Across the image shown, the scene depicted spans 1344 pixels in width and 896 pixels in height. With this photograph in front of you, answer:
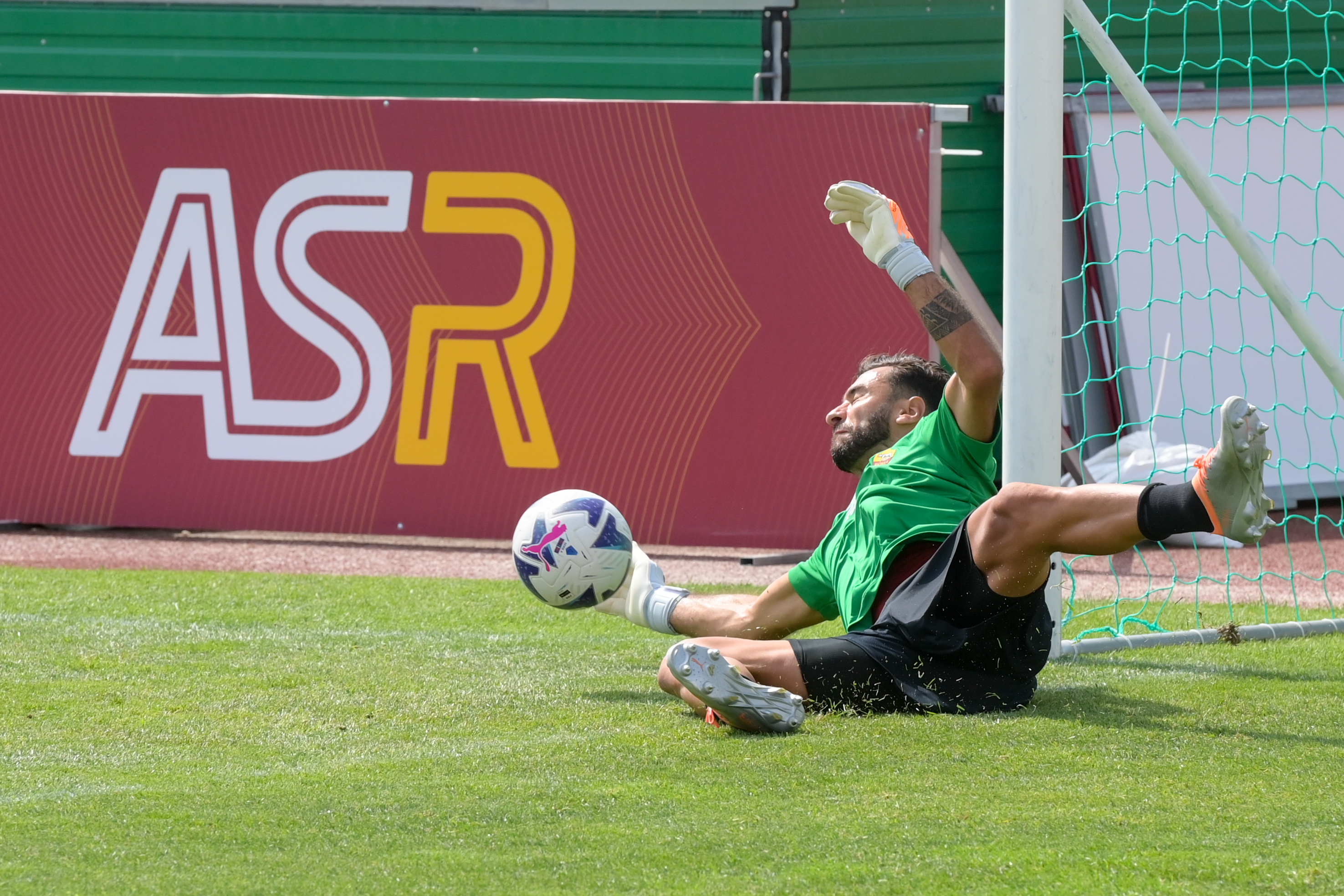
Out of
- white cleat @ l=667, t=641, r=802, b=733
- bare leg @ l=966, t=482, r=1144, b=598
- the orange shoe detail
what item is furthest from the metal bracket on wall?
the orange shoe detail

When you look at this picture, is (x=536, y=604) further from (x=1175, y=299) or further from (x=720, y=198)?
(x=1175, y=299)

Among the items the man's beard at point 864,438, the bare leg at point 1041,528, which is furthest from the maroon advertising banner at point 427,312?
the bare leg at point 1041,528

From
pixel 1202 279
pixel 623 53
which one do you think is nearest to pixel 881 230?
pixel 1202 279

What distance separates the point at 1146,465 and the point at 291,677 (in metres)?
5.65

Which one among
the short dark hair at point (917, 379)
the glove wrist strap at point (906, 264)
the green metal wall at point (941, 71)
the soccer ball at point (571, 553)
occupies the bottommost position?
the soccer ball at point (571, 553)

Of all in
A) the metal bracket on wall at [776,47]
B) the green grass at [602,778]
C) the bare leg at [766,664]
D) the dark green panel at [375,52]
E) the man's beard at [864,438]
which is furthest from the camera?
the dark green panel at [375,52]

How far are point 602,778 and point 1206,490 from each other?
1.47 meters

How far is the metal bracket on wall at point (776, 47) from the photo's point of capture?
10.8 metres

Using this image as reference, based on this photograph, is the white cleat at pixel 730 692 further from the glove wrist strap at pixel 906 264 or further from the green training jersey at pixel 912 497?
the glove wrist strap at pixel 906 264

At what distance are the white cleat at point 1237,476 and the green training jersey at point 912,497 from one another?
991 mm

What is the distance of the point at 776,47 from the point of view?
425 inches

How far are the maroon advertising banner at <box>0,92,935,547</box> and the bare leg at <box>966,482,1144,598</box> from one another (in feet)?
14.3

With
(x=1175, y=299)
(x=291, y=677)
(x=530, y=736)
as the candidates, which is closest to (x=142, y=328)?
(x=291, y=677)

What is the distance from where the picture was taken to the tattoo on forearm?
4.23m
